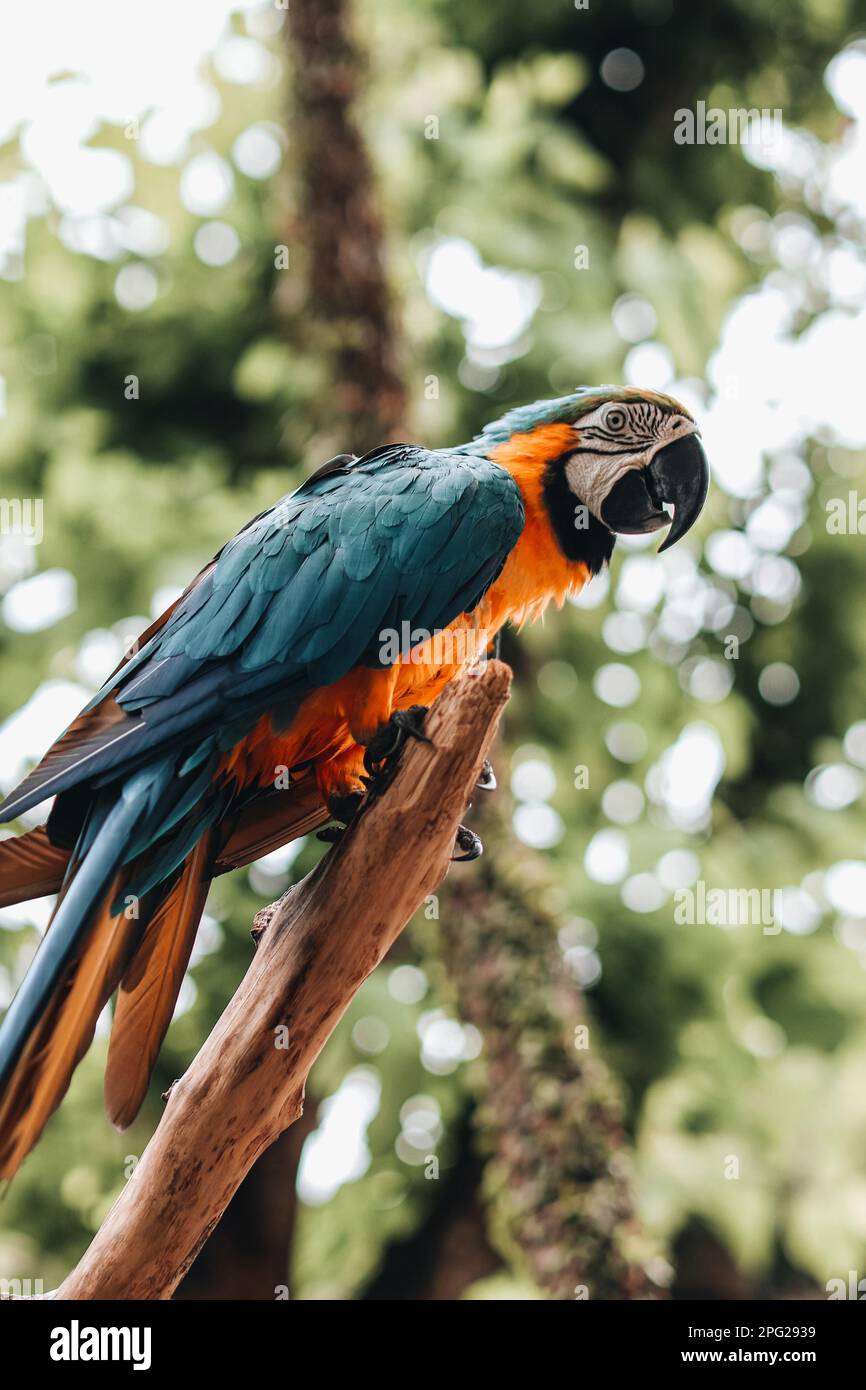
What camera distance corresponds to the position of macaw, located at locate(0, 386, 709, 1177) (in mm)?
1922

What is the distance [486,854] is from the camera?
3793 mm

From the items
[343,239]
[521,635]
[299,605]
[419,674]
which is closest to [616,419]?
[419,674]

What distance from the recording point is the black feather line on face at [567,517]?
99.0 inches

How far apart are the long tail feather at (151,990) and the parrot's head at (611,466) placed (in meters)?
1.06

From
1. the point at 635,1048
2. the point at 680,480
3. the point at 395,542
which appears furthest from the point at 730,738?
the point at 395,542

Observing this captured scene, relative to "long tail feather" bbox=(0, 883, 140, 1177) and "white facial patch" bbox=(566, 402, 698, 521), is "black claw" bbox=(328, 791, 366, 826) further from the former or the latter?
"white facial patch" bbox=(566, 402, 698, 521)

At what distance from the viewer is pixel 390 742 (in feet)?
7.13

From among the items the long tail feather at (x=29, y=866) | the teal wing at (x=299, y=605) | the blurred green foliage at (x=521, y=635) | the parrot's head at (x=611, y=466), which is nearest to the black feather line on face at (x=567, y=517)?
the parrot's head at (x=611, y=466)

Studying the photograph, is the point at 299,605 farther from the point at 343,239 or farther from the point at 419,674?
the point at 343,239

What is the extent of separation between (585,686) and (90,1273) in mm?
3166

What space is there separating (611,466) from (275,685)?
0.93 meters

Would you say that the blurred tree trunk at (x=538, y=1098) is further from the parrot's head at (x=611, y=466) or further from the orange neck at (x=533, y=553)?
the parrot's head at (x=611, y=466)

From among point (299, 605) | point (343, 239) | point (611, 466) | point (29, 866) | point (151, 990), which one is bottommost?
point (151, 990)
